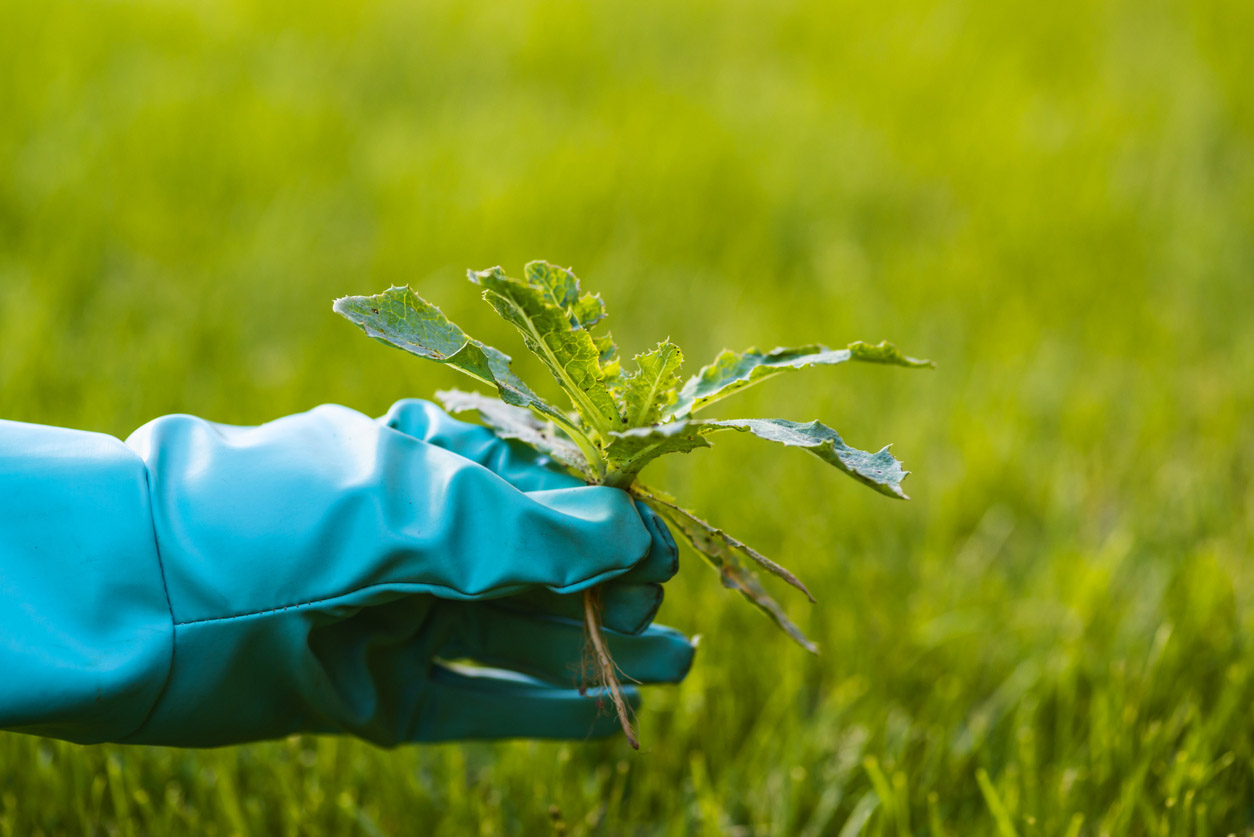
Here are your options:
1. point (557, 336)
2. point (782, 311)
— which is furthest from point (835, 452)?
point (782, 311)

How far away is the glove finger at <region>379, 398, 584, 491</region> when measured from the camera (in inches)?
36.5

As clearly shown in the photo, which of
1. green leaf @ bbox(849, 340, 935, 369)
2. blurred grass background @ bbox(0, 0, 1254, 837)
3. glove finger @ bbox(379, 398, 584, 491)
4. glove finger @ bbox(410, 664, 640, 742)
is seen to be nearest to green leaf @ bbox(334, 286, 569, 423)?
glove finger @ bbox(379, 398, 584, 491)

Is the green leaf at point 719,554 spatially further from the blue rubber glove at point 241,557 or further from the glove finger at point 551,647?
the glove finger at point 551,647

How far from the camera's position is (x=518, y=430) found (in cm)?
90

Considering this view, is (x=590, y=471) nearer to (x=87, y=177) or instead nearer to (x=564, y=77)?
(x=87, y=177)

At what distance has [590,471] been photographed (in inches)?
35.1

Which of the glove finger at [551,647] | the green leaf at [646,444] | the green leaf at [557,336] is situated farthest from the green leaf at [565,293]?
the glove finger at [551,647]

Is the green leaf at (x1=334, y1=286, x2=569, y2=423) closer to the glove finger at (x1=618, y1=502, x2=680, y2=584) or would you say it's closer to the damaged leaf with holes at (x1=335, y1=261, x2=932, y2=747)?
the damaged leaf with holes at (x1=335, y1=261, x2=932, y2=747)

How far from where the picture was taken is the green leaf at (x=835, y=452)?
735 mm

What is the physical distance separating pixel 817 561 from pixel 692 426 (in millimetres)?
881

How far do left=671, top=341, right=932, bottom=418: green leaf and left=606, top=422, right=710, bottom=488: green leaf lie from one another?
31 millimetres

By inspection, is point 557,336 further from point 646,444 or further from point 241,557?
point 241,557

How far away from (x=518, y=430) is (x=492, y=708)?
1.09 ft

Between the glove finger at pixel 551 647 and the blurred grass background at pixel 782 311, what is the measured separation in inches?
6.4
